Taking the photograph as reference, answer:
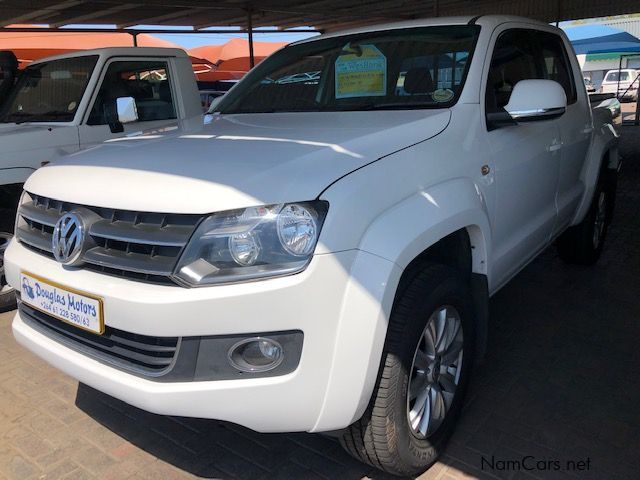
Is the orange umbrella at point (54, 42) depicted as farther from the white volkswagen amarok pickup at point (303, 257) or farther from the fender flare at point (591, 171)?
the white volkswagen amarok pickup at point (303, 257)

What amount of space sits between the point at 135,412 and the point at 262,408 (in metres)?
1.27

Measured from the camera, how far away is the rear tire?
444cm

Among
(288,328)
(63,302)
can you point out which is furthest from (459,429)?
Answer: (63,302)

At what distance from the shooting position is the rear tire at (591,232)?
14.6 feet

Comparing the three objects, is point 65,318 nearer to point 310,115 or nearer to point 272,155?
point 272,155

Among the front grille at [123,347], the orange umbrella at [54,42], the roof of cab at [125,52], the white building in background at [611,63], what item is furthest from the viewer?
the white building in background at [611,63]

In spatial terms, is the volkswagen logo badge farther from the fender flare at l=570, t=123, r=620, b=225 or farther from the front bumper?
the fender flare at l=570, t=123, r=620, b=225

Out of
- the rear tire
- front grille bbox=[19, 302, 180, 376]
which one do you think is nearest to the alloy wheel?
front grille bbox=[19, 302, 180, 376]

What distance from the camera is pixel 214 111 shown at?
3613 millimetres

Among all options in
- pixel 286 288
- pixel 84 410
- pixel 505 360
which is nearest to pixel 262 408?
pixel 286 288

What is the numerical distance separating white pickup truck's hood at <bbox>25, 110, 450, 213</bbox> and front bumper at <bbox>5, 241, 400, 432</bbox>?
0.27 m

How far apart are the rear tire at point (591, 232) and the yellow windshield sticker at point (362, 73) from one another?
2191mm

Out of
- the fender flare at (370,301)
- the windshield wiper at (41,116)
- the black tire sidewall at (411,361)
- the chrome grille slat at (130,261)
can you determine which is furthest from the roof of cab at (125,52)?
the black tire sidewall at (411,361)

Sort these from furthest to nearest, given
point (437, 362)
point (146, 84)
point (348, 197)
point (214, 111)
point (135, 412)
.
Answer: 1. point (146, 84)
2. point (214, 111)
3. point (135, 412)
4. point (437, 362)
5. point (348, 197)
